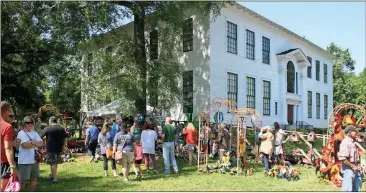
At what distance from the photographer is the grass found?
1002 cm

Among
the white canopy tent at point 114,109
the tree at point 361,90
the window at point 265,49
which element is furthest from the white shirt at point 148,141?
the tree at point 361,90

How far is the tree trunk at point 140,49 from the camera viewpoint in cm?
1784

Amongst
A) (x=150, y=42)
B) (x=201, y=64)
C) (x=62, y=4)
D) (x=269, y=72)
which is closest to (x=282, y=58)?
(x=269, y=72)

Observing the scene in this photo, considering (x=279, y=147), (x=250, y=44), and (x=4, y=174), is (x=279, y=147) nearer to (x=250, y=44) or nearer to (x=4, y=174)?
(x=4, y=174)

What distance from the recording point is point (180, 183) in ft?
35.1

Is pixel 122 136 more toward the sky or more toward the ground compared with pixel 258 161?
more toward the sky

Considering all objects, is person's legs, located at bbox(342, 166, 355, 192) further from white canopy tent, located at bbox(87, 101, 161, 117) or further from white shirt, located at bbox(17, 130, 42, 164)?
white canopy tent, located at bbox(87, 101, 161, 117)

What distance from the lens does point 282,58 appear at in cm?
3036

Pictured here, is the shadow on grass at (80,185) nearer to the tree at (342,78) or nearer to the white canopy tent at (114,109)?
the white canopy tent at (114,109)

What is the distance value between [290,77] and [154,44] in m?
15.7

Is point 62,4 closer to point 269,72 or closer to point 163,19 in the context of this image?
point 163,19

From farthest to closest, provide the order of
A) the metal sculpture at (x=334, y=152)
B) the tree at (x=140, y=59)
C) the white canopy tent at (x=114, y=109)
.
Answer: the white canopy tent at (x=114, y=109)
the tree at (x=140, y=59)
the metal sculpture at (x=334, y=152)

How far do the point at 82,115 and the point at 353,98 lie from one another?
38.8m

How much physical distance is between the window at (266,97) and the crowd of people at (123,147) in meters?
11.7
